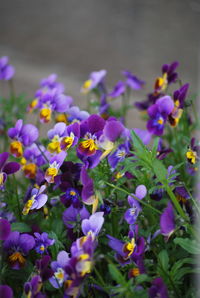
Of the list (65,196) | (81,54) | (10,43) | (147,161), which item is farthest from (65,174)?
(10,43)

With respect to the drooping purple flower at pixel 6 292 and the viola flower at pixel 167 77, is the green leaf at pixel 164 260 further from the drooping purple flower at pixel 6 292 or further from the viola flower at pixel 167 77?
the viola flower at pixel 167 77

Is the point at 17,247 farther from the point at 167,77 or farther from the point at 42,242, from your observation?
the point at 167,77

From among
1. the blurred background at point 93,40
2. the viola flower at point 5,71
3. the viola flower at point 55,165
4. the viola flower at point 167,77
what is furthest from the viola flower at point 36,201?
the blurred background at point 93,40

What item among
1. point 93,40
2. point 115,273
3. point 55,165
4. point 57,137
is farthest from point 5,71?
point 93,40

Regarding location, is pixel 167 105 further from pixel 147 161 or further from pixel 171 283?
pixel 171 283

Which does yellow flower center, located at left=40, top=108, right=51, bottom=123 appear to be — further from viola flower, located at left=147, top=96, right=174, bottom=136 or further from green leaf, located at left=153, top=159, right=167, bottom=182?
green leaf, located at left=153, top=159, right=167, bottom=182
